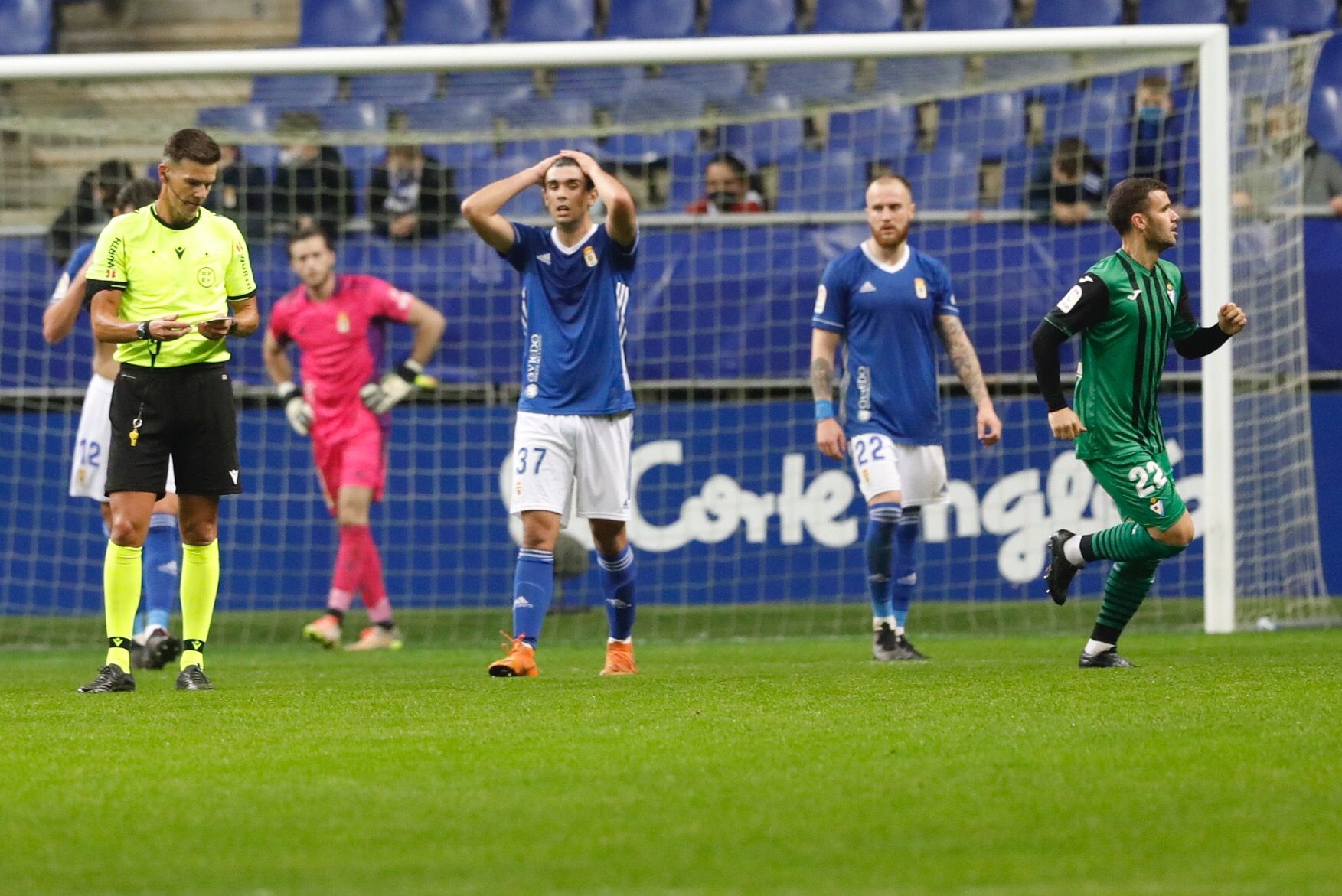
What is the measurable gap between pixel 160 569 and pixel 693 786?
5.52 metres

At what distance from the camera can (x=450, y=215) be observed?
43.5 feet

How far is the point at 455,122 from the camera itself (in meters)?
14.9

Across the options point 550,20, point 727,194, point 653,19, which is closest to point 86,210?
point 727,194

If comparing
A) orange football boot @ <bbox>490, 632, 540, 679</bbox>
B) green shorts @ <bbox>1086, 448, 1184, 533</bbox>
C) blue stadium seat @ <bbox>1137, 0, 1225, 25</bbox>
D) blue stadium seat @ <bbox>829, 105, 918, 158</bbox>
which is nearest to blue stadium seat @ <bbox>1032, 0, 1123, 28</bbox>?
blue stadium seat @ <bbox>1137, 0, 1225, 25</bbox>

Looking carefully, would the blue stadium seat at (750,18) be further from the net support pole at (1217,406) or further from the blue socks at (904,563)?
the blue socks at (904,563)

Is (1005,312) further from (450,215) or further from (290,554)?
(290,554)

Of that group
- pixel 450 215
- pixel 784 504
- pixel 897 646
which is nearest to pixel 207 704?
pixel 897 646

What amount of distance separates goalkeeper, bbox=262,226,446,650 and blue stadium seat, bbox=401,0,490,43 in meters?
6.30

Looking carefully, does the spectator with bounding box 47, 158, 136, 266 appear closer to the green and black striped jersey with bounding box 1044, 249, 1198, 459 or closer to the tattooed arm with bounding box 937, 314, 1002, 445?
the tattooed arm with bounding box 937, 314, 1002, 445

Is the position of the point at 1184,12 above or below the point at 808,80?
above

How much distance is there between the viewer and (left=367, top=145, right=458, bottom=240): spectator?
13094mm

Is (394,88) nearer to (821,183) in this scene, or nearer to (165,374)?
(821,183)

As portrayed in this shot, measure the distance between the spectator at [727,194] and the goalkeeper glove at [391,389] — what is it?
2.89m

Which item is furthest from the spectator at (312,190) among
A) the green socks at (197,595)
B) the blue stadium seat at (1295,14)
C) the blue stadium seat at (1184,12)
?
the blue stadium seat at (1295,14)
